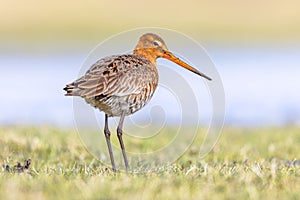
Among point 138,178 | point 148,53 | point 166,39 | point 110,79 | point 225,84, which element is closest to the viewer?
point 138,178

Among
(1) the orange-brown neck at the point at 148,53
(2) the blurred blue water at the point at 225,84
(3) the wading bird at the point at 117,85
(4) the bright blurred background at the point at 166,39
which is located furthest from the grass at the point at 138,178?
(4) the bright blurred background at the point at 166,39

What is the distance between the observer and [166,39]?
2308 cm

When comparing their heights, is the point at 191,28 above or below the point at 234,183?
above

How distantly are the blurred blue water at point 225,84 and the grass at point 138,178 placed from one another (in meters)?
3.15

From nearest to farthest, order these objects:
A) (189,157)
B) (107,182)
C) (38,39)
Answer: (107,182) → (189,157) → (38,39)

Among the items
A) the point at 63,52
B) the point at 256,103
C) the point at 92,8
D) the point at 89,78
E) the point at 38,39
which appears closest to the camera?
the point at 89,78

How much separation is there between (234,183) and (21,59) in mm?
17360

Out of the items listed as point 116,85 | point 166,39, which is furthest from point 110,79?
point 166,39

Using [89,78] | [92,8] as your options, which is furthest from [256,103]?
[92,8]

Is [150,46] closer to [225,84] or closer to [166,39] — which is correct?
[225,84]

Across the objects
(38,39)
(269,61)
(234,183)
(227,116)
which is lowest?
(234,183)

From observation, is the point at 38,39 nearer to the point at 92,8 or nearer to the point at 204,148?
the point at 92,8

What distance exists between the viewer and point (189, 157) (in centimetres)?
865

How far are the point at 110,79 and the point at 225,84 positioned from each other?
961cm
